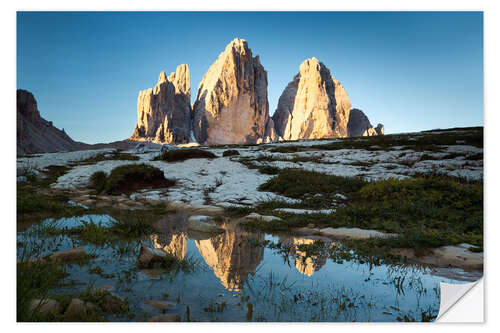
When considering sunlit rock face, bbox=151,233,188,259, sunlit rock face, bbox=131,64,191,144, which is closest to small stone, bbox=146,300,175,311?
sunlit rock face, bbox=151,233,188,259

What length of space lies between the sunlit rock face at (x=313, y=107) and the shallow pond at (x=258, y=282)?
125355mm

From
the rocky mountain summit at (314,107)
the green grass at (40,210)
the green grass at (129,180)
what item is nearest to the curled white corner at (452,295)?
the green grass at (40,210)

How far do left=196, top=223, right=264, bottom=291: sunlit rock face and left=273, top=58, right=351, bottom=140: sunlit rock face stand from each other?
124355 mm

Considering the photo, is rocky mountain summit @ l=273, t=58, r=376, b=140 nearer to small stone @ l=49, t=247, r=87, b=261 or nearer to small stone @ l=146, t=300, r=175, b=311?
small stone @ l=49, t=247, r=87, b=261

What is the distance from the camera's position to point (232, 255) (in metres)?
4.80

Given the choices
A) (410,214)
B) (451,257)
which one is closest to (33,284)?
(451,257)

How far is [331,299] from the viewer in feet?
11.0

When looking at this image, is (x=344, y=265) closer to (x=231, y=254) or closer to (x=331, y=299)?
(x=331, y=299)

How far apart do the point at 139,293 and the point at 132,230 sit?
291 cm

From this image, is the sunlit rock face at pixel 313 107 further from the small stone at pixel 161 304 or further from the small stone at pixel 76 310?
the small stone at pixel 76 310

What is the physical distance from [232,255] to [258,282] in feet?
3.62

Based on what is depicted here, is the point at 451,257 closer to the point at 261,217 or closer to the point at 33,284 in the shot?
the point at 261,217

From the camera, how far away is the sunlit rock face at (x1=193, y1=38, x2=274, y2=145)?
403 ft
